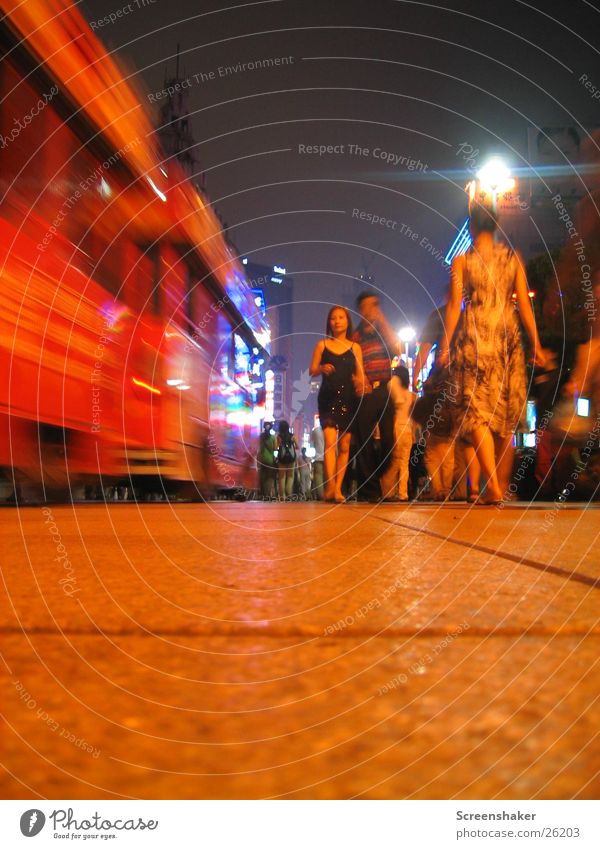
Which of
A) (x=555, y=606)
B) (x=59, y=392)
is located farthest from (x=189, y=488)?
(x=555, y=606)

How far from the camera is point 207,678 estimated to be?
1188 mm

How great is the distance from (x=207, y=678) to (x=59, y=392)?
18.0ft

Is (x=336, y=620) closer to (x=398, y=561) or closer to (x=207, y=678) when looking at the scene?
(x=207, y=678)

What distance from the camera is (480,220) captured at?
21.8ft

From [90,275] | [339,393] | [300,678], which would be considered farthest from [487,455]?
[300,678]

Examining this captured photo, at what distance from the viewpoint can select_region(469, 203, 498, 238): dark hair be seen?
6605 mm

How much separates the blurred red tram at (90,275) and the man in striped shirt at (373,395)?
187 centimetres

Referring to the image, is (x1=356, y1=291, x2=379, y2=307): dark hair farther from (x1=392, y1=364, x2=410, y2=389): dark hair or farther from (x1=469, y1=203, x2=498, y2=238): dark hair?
(x1=469, y1=203, x2=498, y2=238): dark hair

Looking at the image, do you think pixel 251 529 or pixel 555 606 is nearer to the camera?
pixel 555 606

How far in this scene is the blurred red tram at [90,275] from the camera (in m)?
5.64

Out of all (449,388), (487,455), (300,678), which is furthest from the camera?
(449,388)

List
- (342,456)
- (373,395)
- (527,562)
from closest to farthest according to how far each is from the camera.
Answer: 1. (527,562)
2. (342,456)
3. (373,395)

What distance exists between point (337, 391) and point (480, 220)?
262cm

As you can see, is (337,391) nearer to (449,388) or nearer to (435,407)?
(435,407)
